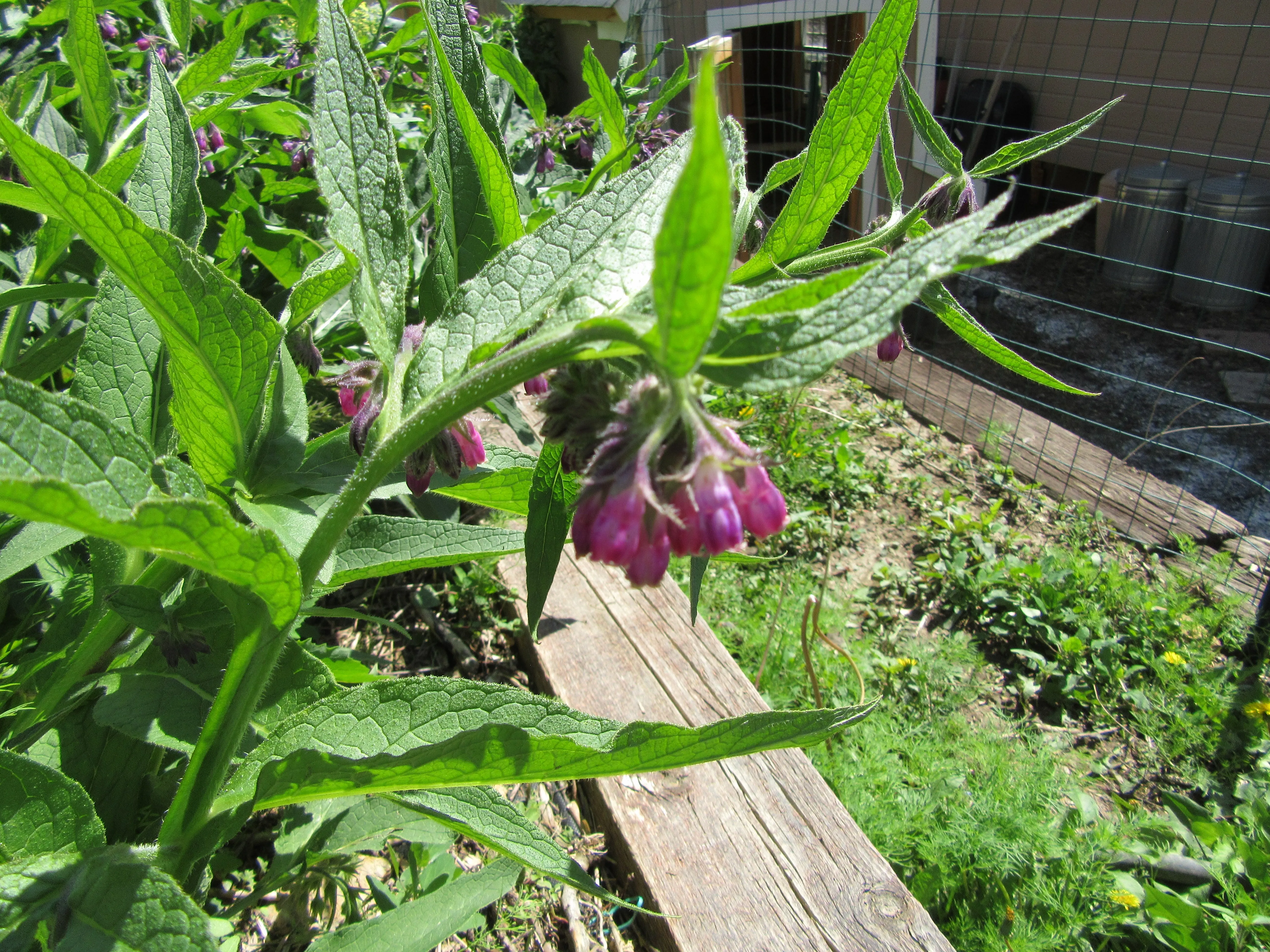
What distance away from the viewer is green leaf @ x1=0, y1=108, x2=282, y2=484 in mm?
797

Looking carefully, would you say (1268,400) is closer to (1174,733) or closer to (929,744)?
(1174,733)

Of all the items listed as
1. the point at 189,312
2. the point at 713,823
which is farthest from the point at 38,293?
the point at 713,823

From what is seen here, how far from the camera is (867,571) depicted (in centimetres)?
401

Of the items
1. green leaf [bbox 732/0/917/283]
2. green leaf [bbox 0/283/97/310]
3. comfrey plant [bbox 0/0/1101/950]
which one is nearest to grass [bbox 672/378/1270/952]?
green leaf [bbox 732/0/917/283]

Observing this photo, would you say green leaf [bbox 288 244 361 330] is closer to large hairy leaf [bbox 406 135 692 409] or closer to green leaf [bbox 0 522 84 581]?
large hairy leaf [bbox 406 135 692 409]

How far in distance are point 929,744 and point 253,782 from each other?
2.52 metres

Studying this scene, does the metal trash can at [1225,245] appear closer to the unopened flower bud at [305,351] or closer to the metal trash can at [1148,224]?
the metal trash can at [1148,224]

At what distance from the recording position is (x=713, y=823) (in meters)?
2.00

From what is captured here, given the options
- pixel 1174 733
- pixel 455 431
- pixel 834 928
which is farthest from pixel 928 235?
pixel 1174 733

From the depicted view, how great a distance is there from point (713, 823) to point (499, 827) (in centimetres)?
107

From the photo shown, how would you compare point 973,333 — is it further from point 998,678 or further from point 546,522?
point 998,678

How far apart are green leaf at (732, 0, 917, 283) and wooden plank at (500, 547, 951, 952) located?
89 centimetres

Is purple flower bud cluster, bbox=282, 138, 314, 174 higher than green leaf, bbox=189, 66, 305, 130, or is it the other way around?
green leaf, bbox=189, 66, 305, 130

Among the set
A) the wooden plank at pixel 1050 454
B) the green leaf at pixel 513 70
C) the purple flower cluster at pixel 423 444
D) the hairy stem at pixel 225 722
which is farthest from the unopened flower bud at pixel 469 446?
the wooden plank at pixel 1050 454
